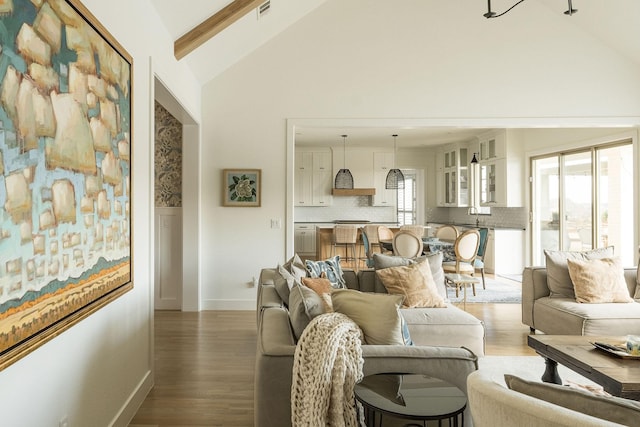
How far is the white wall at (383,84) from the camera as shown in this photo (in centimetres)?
514

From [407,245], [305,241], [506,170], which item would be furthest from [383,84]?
[305,241]

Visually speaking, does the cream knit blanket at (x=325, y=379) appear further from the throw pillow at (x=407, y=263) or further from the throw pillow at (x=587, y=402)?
the throw pillow at (x=407, y=263)

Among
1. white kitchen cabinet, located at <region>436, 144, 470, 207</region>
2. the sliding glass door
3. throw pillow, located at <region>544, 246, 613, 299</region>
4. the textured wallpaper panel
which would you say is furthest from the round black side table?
white kitchen cabinet, located at <region>436, 144, 470, 207</region>

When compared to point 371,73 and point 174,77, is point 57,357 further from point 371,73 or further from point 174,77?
point 371,73

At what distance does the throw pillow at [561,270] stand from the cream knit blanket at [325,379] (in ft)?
9.66

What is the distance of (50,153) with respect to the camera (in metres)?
1.60

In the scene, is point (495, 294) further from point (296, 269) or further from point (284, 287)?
point (284, 287)

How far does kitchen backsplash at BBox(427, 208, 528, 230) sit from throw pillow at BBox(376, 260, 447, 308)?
484 centimetres

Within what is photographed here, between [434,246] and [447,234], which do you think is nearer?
[434,246]

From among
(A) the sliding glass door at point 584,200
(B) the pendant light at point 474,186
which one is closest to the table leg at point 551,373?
(A) the sliding glass door at point 584,200

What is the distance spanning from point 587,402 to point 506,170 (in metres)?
7.21

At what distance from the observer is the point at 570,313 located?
358 cm

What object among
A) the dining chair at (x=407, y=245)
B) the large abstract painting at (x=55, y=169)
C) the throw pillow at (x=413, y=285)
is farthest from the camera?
the dining chair at (x=407, y=245)

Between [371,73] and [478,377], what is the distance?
461cm
